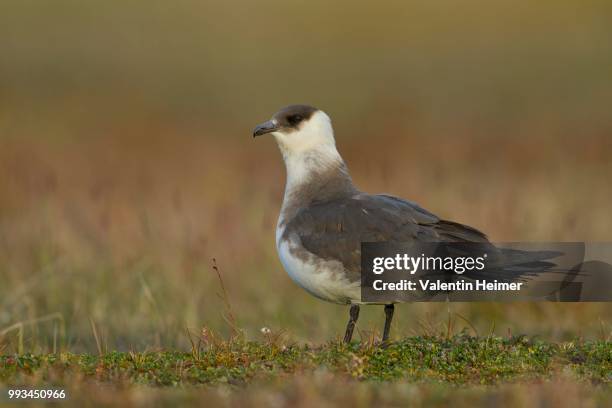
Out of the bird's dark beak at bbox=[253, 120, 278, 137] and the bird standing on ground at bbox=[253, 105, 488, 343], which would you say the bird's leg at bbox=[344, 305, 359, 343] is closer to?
the bird standing on ground at bbox=[253, 105, 488, 343]

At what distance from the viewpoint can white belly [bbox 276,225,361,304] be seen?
661 centimetres

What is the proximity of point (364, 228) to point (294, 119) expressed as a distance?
1519 mm

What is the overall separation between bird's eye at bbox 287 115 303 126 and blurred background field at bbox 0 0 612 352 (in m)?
1.56

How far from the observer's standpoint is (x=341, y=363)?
5668 mm

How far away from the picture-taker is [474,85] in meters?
21.5

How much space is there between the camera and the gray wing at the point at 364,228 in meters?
6.64

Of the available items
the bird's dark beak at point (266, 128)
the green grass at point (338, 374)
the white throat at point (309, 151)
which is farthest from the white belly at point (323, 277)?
the bird's dark beak at point (266, 128)

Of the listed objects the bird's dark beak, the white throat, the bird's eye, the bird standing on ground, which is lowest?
the bird standing on ground

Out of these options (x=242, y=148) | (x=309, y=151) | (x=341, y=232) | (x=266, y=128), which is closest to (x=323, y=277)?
(x=341, y=232)

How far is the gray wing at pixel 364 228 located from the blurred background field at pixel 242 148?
0.66 meters

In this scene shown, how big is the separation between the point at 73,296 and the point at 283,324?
2.05m

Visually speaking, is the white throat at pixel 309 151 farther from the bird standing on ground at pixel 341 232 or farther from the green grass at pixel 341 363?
the green grass at pixel 341 363

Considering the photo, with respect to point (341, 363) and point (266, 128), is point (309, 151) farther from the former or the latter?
point (341, 363)

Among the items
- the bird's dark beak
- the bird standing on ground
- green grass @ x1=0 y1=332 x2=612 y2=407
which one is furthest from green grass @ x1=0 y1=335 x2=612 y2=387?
the bird's dark beak
